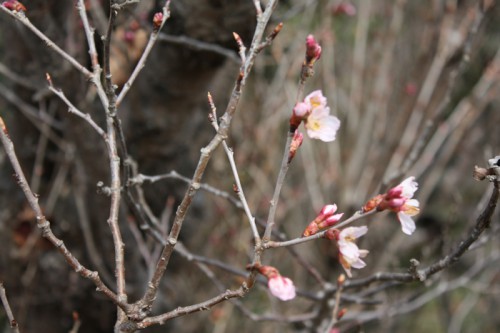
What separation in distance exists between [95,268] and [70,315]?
39cm

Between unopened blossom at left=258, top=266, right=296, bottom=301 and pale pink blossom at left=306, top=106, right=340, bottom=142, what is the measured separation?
28cm

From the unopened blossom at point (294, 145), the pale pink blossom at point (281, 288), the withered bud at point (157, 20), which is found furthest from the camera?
the withered bud at point (157, 20)

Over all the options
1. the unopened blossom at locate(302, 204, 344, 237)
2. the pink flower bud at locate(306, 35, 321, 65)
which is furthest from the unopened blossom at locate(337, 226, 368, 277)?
the pink flower bud at locate(306, 35, 321, 65)

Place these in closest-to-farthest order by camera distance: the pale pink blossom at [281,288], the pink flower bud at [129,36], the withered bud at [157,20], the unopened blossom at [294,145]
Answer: the pale pink blossom at [281,288] < the unopened blossom at [294,145] < the withered bud at [157,20] < the pink flower bud at [129,36]

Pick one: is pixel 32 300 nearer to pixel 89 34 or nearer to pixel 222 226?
pixel 222 226

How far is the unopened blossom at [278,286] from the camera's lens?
0.94 metres

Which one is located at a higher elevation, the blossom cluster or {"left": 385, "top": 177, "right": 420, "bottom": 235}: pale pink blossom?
the blossom cluster

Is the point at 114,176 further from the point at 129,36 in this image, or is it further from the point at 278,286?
the point at 129,36

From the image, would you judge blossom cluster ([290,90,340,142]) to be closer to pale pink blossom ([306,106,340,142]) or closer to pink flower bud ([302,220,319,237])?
pale pink blossom ([306,106,340,142])

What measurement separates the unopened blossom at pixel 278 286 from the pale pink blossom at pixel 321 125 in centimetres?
28

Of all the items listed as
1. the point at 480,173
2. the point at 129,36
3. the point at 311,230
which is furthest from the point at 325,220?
the point at 129,36

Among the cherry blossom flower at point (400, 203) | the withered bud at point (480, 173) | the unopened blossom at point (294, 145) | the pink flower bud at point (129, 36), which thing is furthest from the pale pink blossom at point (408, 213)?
the pink flower bud at point (129, 36)

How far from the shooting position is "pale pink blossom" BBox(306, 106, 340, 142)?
1059mm

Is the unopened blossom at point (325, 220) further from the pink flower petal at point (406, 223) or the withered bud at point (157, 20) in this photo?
the withered bud at point (157, 20)
